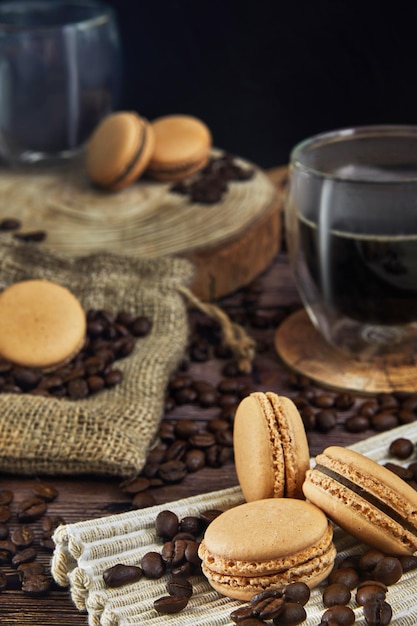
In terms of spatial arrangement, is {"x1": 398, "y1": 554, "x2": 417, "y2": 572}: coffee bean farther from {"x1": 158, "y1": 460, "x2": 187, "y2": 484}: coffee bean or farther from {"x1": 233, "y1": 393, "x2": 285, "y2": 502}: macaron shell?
{"x1": 158, "y1": 460, "x2": 187, "y2": 484}: coffee bean

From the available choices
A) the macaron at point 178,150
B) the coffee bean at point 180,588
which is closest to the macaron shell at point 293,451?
the coffee bean at point 180,588

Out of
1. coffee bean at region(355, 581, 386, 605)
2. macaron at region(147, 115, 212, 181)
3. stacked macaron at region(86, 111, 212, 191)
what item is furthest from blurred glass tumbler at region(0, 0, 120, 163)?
coffee bean at region(355, 581, 386, 605)

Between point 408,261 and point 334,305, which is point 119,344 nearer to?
point 334,305

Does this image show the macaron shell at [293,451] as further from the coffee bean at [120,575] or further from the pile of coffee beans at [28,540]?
the pile of coffee beans at [28,540]

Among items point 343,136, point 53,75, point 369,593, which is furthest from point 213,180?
point 369,593

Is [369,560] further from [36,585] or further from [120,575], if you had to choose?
[36,585]

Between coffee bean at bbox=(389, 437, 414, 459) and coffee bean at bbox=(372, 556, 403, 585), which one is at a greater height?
coffee bean at bbox=(372, 556, 403, 585)

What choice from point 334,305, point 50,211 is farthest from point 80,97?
point 334,305
